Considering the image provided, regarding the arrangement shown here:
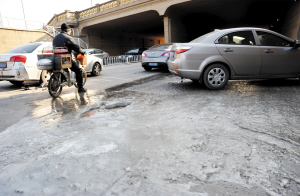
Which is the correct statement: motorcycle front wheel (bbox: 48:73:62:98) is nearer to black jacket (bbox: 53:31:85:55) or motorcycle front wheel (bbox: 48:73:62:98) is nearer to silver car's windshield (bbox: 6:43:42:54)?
black jacket (bbox: 53:31:85:55)

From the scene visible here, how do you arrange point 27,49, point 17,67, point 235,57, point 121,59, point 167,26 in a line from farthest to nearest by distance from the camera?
point 121,59, point 167,26, point 27,49, point 17,67, point 235,57

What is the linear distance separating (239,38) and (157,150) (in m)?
4.05

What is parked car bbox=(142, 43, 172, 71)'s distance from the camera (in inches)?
350

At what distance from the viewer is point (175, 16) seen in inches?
733

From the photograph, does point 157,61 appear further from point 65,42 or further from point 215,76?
point 65,42

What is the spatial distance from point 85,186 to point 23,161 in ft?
2.87

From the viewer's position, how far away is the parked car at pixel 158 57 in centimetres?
890

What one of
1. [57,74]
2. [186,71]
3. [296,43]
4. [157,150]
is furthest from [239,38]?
[57,74]

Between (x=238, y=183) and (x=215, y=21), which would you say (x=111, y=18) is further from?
(x=238, y=183)

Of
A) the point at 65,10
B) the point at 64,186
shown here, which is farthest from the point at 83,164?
the point at 65,10

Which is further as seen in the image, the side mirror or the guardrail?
the guardrail

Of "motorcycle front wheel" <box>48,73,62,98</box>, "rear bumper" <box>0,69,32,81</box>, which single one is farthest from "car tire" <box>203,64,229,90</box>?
"rear bumper" <box>0,69,32,81</box>

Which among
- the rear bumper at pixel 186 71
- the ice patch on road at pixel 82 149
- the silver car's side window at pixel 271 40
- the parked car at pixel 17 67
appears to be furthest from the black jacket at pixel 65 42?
the silver car's side window at pixel 271 40

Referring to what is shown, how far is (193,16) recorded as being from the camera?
20.3 metres
